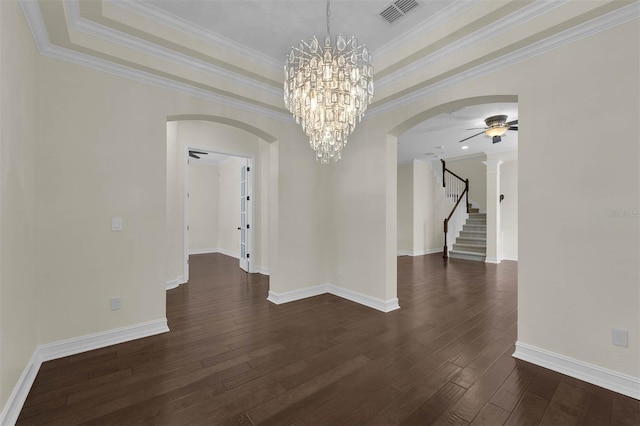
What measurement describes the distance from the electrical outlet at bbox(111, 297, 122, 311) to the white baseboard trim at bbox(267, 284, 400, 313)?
193 cm

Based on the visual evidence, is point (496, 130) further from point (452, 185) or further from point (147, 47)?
point (147, 47)

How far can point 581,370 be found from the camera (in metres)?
2.23

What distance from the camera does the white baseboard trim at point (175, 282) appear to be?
4838mm

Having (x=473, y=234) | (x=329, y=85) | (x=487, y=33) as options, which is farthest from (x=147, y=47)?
(x=473, y=234)

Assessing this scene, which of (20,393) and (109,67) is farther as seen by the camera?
(109,67)

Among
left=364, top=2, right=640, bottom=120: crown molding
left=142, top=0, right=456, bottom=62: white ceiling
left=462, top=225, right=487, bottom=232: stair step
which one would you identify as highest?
left=142, top=0, right=456, bottom=62: white ceiling

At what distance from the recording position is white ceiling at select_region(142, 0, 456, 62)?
2.55 metres

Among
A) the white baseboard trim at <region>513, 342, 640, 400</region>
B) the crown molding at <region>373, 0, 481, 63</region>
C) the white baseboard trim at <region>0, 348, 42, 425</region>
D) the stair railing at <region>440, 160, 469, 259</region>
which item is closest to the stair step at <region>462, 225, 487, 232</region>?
the stair railing at <region>440, 160, 469, 259</region>

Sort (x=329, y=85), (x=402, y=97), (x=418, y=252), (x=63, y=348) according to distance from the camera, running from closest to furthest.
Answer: (x=329, y=85) → (x=63, y=348) → (x=402, y=97) → (x=418, y=252)

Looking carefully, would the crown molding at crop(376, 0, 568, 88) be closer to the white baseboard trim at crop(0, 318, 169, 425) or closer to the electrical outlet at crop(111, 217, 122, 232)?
the electrical outlet at crop(111, 217, 122, 232)

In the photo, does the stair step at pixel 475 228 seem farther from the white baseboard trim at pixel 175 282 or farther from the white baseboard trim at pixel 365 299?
the white baseboard trim at pixel 175 282

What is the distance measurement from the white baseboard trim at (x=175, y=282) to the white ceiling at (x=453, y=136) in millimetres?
5591

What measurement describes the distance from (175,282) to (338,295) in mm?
2976

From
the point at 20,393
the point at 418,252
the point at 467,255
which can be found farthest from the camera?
the point at 418,252
